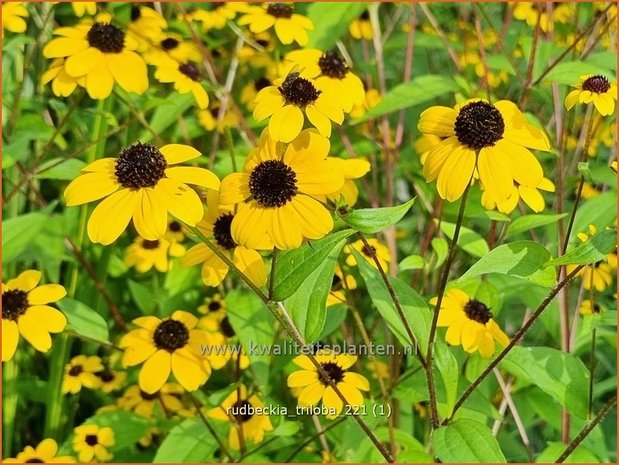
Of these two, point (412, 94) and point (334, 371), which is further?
point (412, 94)

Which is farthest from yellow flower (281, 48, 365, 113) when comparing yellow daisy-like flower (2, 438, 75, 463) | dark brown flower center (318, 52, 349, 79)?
yellow daisy-like flower (2, 438, 75, 463)

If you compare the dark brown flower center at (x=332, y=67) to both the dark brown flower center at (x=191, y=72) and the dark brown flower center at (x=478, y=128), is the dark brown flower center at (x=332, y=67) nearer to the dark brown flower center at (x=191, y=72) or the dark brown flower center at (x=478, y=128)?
the dark brown flower center at (x=191, y=72)

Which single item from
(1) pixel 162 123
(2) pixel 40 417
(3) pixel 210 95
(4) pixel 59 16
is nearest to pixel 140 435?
(2) pixel 40 417

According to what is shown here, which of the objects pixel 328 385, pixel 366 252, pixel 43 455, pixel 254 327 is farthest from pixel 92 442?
pixel 366 252

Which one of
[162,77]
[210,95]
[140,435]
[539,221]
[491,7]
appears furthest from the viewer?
[491,7]

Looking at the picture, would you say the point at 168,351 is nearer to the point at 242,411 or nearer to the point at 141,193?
the point at 242,411

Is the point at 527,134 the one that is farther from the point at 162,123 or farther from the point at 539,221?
the point at 162,123

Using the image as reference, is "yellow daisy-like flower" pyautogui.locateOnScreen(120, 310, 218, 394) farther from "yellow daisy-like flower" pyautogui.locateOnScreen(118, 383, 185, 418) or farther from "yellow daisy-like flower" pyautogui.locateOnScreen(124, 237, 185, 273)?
"yellow daisy-like flower" pyautogui.locateOnScreen(124, 237, 185, 273)
